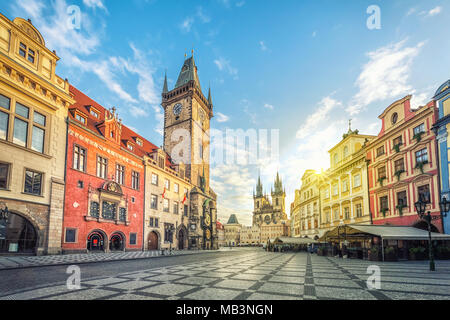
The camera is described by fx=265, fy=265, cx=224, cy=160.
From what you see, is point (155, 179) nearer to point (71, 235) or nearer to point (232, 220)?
point (71, 235)

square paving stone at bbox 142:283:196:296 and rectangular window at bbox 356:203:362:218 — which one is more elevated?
rectangular window at bbox 356:203:362:218

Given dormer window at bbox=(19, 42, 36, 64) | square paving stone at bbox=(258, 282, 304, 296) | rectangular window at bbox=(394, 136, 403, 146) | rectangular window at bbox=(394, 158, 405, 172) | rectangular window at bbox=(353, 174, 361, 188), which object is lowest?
square paving stone at bbox=(258, 282, 304, 296)

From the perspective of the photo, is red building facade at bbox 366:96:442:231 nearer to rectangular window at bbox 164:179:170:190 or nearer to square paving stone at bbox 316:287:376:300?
square paving stone at bbox 316:287:376:300

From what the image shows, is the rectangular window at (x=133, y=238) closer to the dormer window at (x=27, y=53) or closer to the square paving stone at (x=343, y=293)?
the dormer window at (x=27, y=53)

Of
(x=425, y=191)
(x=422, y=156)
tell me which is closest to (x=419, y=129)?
(x=422, y=156)

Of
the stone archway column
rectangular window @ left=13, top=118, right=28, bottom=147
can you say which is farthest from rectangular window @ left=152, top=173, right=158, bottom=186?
rectangular window @ left=13, top=118, right=28, bottom=147

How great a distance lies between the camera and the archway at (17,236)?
18297 millimetres

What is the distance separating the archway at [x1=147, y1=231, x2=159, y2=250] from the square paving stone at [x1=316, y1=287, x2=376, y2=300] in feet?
103

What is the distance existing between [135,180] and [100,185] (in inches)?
246

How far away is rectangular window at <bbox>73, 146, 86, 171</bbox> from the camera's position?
2459 cm

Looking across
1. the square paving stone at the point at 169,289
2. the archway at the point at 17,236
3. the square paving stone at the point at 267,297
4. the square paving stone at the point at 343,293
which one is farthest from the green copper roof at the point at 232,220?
the square paving stone at the point at 267,297

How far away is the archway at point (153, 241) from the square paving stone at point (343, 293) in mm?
31420

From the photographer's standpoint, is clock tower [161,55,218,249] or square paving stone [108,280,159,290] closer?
square paving stone [108,280,159,290]

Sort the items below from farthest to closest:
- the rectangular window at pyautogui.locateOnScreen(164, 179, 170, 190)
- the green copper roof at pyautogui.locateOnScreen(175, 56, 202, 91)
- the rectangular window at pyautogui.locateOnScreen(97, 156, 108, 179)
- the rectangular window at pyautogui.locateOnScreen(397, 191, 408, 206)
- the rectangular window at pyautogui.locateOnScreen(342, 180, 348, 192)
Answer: the green copper roof at pyautogui.locateOnScreen(175, 56, 202, 91), the rectangular window at pyautogui.locateOnScreen(164, 179, 170, 190), the rectangular window at pyautogui.locateOnScreen(342, 180, 348, 192), the rectangular window at pyautogui.locateOnScreen(97, 156, 108, 179), the rectangular window at pyautogui.locateOnScreen(397, 191, 408, 206)
